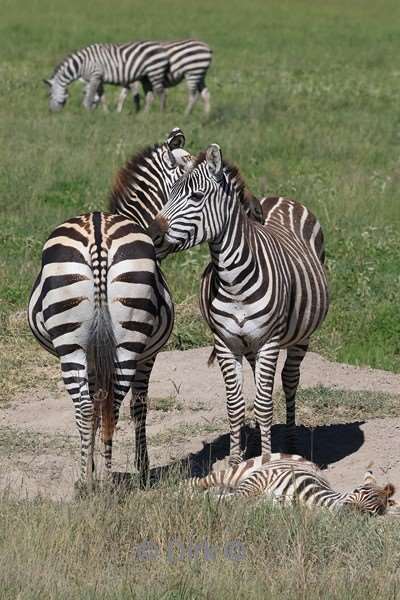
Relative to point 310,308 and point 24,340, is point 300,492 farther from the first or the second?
point 24,340

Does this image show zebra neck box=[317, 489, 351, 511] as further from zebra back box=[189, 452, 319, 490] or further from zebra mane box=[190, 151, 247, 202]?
zebra mane box=[190, 151, 247, 202]

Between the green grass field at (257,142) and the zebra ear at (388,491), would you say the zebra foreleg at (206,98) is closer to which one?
the green grass field at (257,142)

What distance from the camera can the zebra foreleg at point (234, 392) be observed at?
787 cm

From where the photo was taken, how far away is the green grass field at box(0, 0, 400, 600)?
17.7ft

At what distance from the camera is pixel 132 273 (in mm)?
6965

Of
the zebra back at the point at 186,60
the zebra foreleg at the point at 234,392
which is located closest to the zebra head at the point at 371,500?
the zebra foreleg at the point at 234,392

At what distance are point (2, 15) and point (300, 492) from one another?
3231 centimetres

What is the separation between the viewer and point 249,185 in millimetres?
15922

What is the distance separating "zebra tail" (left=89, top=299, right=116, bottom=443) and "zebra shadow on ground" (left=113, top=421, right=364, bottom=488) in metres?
1.01

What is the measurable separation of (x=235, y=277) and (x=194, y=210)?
54 cm

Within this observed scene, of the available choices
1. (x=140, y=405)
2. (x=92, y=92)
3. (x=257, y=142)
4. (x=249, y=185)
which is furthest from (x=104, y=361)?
(x=92, y=92)

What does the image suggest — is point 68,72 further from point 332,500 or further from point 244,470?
point 332,500

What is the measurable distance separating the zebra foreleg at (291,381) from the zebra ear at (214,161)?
5.78ft

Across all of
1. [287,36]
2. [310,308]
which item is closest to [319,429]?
[310,308]
